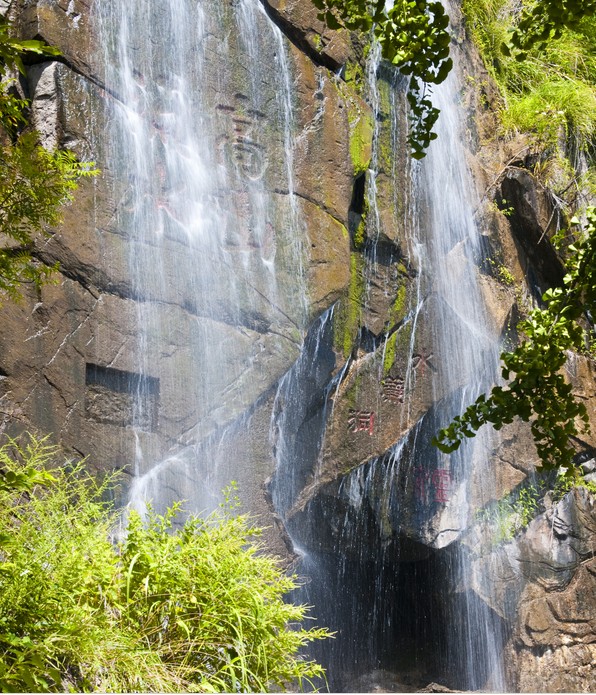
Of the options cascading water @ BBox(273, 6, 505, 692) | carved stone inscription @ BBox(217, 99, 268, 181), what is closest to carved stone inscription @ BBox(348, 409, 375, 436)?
cascading water @ BBox(273, 6, 505, 692)

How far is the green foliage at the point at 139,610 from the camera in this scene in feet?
9.08

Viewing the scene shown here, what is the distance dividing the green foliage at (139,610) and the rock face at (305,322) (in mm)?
2326

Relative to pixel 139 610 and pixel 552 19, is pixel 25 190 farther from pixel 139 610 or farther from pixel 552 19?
pixel 552 19

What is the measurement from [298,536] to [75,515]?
4.64m

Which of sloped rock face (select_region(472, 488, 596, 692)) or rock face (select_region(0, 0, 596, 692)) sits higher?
rock face (select_region(0, 0, 596, 692))

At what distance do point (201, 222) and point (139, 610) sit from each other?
3971mm

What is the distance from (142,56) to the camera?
258 inches

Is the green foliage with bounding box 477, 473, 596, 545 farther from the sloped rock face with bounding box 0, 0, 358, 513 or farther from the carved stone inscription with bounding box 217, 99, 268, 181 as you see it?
the carved stone inscription with bounding box 217, 99, 268, 181

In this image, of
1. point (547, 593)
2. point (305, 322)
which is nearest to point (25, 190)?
point (305, 322)

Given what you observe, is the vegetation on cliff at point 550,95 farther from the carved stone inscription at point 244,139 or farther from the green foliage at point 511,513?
the carved stone inscription at point 244,139

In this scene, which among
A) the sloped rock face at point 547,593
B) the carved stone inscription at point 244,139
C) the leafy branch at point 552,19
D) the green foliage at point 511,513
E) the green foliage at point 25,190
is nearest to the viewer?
the leafy branch at point 552,19

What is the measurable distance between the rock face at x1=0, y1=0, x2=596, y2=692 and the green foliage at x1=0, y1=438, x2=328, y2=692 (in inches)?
91.6

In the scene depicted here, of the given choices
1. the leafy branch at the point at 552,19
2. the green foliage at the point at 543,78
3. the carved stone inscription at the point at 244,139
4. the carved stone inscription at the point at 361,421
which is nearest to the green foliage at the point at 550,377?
the leafy branch at the point at 552,19

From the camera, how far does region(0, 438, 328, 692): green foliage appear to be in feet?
9.08
